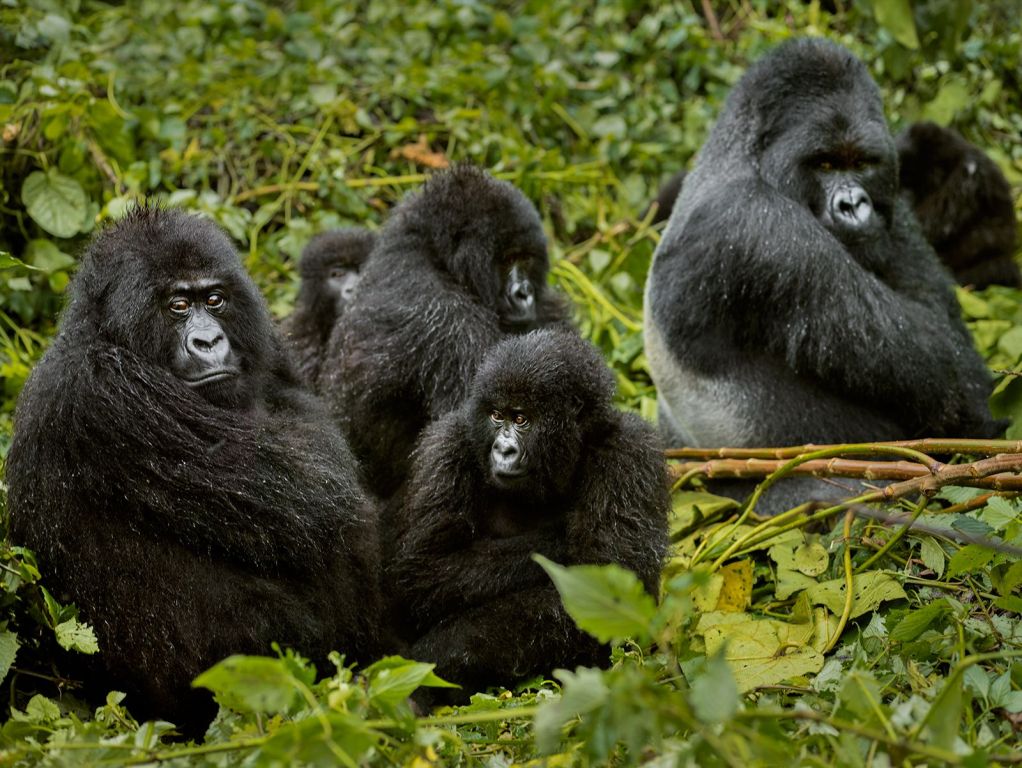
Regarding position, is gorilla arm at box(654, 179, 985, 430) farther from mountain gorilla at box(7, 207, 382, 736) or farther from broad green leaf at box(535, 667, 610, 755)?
broad green leaf at box(535, 667, 610, 755)

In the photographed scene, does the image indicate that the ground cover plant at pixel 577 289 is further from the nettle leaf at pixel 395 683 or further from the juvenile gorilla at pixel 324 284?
the juvenile gorilla at pixel 324 284

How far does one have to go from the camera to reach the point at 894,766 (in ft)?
6.51

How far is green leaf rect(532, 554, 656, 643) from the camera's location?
177cm

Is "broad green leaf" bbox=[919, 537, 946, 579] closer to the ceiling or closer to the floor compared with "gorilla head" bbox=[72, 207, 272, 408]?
closer to the floor

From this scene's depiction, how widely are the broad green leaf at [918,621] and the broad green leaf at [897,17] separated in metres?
3.02

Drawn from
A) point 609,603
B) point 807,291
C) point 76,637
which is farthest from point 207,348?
point 807,291

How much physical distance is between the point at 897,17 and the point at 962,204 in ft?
4.39

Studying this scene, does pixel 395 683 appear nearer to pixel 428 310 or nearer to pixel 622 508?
pixel 622 508

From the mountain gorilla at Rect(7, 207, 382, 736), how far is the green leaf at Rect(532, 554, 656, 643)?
1.40m

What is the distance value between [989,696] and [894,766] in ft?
1.91

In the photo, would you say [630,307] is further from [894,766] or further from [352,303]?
[894,766]

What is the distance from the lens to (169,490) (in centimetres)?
289

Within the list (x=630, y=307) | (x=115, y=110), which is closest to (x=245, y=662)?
(x=630, y=307)

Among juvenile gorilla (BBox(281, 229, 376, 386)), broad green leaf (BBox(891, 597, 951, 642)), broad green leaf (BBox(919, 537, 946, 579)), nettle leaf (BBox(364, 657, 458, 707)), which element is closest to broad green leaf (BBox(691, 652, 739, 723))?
nettle leaf (BBox(364, 657, 458, 707))
